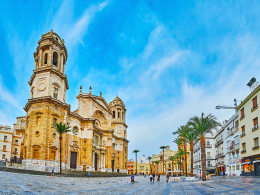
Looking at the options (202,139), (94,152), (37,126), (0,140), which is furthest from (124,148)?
(202,139)

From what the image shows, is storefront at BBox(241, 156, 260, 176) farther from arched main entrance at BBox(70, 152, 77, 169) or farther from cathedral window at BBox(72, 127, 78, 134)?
cathedral window at BBox(72, 127, 78, 134)

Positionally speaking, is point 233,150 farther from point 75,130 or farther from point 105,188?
point 75,130

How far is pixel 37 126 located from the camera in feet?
125

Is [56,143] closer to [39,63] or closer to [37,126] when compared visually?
[37,126]

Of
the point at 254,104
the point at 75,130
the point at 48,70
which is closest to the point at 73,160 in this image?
the point at 75,130

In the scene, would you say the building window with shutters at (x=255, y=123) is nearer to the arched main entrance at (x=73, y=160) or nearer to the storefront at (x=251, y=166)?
the storefront at (x=251, y=166)

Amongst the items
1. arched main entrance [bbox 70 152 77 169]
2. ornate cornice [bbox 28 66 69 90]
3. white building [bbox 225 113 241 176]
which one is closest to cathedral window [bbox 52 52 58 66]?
ornate cornice [bbox 28 66 69 90]

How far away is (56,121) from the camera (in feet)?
133

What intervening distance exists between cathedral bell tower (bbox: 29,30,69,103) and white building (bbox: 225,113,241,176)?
31.3m

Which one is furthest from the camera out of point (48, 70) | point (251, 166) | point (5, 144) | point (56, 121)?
point (5, 144)

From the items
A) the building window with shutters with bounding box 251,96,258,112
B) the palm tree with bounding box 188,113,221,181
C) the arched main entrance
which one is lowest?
the arched main entrance

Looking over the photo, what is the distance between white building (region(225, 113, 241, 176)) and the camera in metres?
38.8

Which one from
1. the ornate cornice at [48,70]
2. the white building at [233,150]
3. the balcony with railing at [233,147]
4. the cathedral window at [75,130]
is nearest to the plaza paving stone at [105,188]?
the balcony with railing at [233,147]

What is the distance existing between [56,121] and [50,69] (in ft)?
30.4
